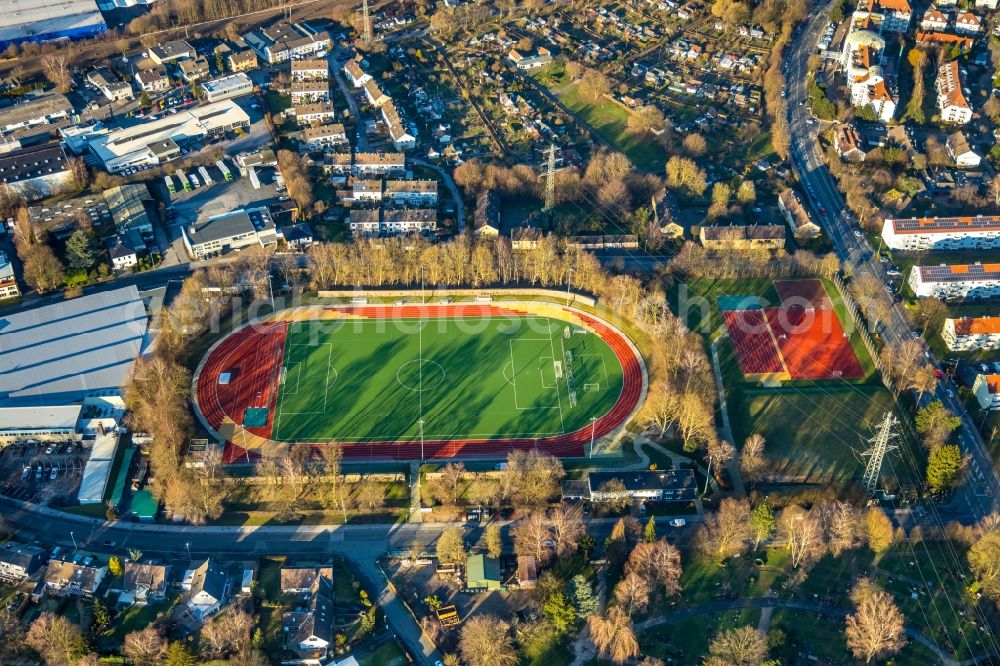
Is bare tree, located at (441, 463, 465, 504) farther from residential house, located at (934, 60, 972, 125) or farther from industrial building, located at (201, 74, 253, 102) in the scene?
residential house, located at (934, 60, 972, 125)

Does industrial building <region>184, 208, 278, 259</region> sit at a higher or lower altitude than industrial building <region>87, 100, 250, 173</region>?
lower

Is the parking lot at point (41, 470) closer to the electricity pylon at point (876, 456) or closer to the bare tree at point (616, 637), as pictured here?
the bare tree at point (616, 637)

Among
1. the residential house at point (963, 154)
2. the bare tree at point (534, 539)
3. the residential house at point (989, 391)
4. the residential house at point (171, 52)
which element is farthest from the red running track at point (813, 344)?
the residential house at point (171, 52)

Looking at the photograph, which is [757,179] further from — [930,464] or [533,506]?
[533,506]

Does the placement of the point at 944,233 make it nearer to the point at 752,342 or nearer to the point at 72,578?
the point at 752,342

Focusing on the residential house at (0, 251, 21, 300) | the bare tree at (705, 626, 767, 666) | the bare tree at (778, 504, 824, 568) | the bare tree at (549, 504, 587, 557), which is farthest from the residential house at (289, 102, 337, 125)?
the bare tree at (705, 626, 767, 666)

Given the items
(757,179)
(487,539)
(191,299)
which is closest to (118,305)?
(191,299)

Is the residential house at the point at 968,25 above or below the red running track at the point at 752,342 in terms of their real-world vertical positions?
above
